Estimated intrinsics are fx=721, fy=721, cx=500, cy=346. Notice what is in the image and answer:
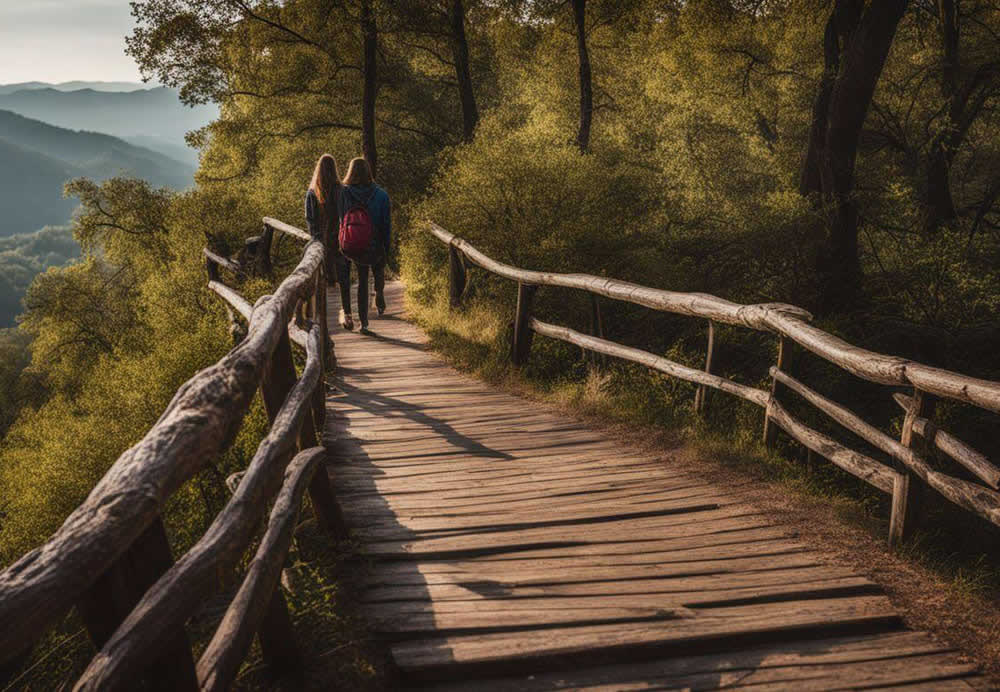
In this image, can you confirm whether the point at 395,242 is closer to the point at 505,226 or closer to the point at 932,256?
the point at 505,226

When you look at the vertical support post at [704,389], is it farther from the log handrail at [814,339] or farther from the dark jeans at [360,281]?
the dark jeans at [360,281]

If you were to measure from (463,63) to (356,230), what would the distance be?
44.4 ft

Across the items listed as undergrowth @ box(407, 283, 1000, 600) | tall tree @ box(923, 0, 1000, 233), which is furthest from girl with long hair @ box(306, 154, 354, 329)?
tall tree @ box(923, 0, 1000, 233)

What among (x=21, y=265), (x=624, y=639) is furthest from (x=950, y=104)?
(x=21, y=265)

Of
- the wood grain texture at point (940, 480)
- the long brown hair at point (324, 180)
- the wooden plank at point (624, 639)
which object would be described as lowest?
the wooden plank at point (624, 639)

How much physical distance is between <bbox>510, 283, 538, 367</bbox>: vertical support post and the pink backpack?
2066 mm

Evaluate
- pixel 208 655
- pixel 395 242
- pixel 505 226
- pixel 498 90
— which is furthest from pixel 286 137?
pixel 208 655

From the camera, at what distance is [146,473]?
181 cm

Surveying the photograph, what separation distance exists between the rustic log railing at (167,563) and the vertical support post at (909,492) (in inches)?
121

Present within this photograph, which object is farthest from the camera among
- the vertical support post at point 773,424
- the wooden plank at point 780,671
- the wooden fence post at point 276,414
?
the vertical support post at point 773,424

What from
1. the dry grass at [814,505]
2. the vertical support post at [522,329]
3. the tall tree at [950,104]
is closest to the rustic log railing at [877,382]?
the dry grass at [814,505]

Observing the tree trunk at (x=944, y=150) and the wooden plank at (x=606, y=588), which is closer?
the wooden plank at (x=606, y=588)

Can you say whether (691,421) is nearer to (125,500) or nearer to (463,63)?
(125,500)

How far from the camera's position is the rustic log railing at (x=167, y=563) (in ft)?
4.72
